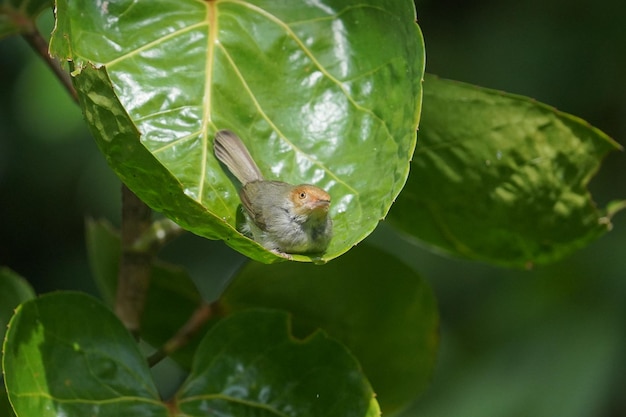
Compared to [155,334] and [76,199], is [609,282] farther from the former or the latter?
[76,199]

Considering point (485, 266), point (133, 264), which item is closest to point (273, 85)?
point (133, 264)

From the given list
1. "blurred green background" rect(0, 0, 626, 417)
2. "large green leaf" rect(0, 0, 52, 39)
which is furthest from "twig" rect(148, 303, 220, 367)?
"blurred green background" rect(0, 0, 626, 417)

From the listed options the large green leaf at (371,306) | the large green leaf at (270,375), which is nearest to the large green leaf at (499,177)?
the large green leaf at (371,306)

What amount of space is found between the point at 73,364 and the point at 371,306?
358mm

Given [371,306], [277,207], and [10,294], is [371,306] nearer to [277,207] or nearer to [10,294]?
[277,207]

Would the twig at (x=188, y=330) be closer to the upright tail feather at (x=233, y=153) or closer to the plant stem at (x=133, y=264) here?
the plant stem at (x=133, y=264)

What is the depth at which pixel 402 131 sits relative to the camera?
2.78 feet

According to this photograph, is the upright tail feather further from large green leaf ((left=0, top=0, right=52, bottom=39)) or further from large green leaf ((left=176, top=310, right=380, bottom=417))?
large green leaf ((left=0, top=0, right=52, bottom=39))

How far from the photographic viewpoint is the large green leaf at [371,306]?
1.06 meters

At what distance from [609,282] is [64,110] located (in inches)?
55.3

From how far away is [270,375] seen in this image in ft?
3.03

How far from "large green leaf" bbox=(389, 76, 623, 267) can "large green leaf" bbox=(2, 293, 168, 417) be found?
14.3 inches

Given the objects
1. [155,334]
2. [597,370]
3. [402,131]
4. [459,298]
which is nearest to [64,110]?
[459,298]

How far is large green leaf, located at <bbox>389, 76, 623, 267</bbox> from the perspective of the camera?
38.2 inches
